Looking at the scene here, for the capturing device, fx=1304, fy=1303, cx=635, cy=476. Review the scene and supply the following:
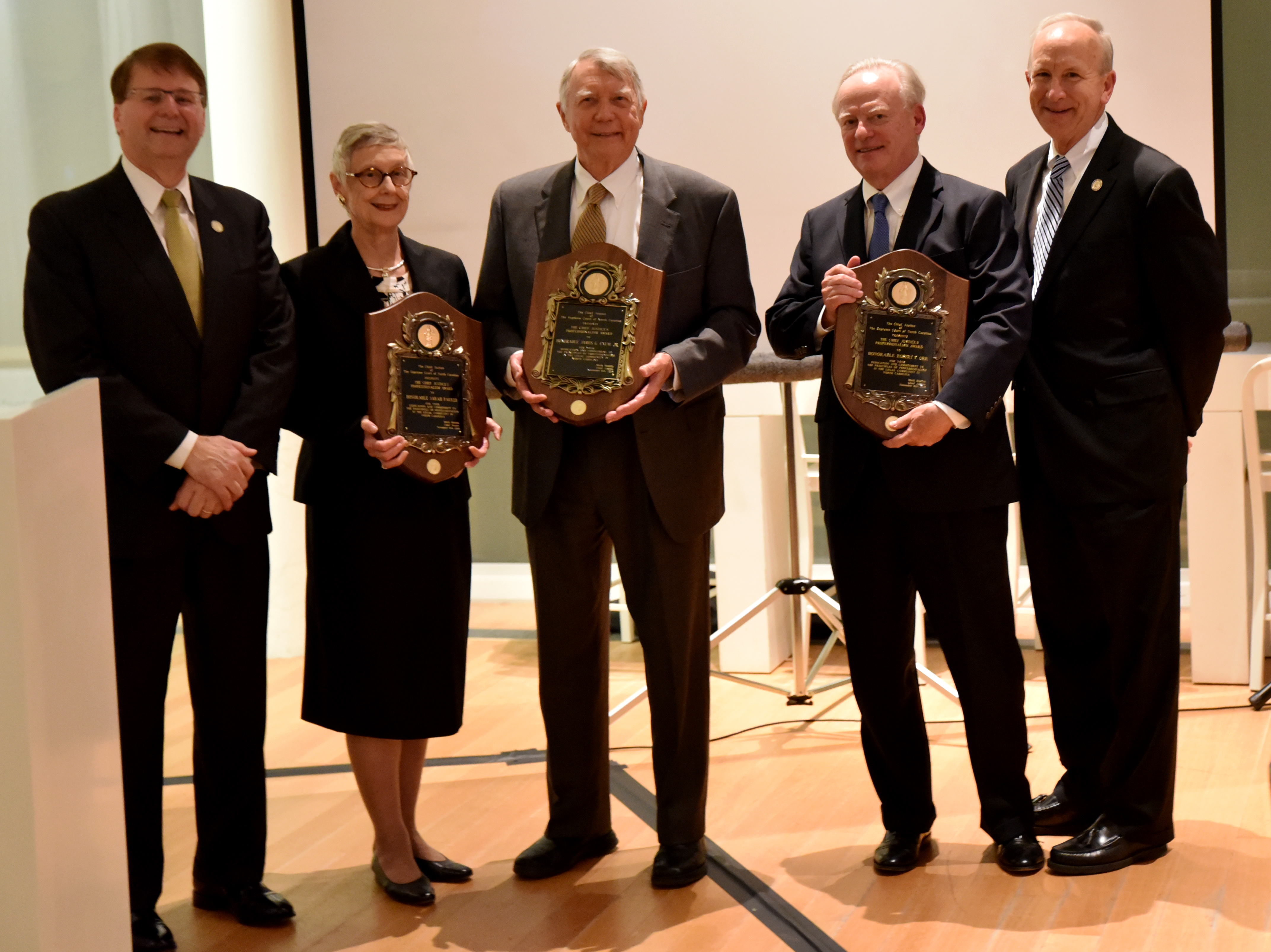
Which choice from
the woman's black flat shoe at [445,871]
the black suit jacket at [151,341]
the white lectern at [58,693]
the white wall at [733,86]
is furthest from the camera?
the white wall at [733,86]

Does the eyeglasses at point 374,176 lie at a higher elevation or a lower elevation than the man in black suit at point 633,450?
higher

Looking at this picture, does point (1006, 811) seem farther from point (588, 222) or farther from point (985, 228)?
point (588, 222)

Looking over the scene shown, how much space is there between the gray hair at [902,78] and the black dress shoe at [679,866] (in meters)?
1.67

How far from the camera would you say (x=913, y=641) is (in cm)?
298

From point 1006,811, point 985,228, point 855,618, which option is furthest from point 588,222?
point 1006,811

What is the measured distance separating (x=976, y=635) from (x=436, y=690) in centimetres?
121

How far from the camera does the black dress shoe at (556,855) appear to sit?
3.04 m

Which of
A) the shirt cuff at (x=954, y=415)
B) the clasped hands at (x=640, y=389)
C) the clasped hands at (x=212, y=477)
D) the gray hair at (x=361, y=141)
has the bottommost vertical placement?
the clasped hands at (x=212, y=477)

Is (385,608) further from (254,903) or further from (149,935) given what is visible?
(149,935)

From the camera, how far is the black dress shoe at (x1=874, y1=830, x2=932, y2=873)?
117 inches

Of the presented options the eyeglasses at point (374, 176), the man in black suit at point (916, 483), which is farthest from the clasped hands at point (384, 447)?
the man in black suit at point (916, 483)

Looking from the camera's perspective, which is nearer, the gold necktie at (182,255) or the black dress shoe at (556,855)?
the gold necktie at (182,255)

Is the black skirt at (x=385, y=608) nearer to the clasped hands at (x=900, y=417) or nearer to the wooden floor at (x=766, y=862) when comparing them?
the wooden floor at (x=766, y=862)

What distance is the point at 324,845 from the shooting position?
11.0ft
